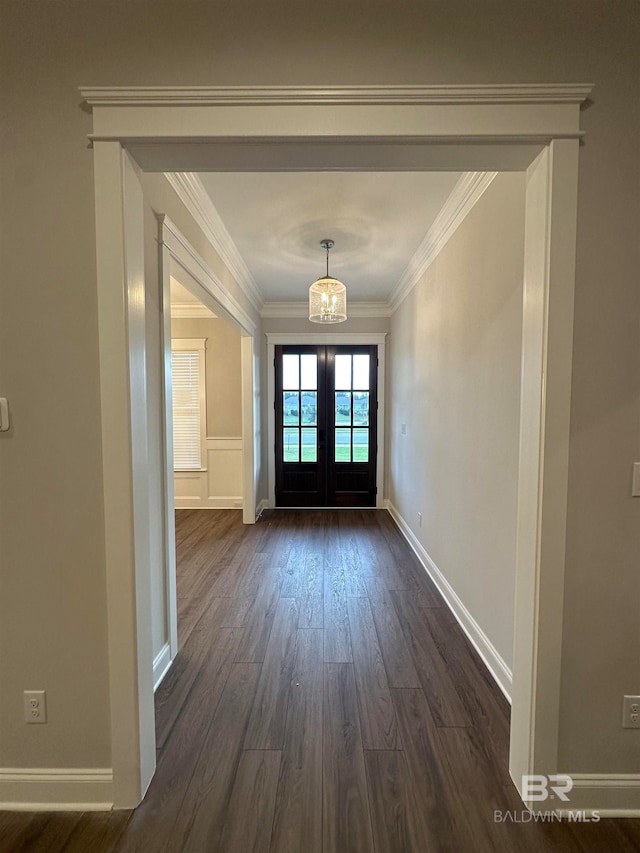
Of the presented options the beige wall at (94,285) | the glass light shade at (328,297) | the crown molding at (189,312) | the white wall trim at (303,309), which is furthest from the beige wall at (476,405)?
the crown molding at (189,312)

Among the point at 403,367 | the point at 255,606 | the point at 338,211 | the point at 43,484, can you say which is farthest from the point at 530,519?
the point at 403,367

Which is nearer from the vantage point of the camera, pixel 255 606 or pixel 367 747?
pixel 367 747

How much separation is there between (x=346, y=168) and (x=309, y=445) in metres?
4.00

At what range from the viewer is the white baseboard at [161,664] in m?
1.83

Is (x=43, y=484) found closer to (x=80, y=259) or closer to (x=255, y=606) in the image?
(x=80, y=259)

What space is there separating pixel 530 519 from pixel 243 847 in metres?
1.39

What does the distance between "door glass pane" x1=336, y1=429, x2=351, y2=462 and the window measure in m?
1.87

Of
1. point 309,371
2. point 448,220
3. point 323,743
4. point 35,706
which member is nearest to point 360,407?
point 309,371

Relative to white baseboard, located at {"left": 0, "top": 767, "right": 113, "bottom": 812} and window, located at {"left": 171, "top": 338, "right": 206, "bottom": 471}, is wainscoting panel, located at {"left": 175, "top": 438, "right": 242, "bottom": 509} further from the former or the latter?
white baseboard, located at {"left": 0, "top": 767, "right": 113, "bottom": 812}

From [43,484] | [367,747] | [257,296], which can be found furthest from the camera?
[257,296]

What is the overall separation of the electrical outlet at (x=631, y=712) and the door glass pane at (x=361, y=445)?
3.90 metres

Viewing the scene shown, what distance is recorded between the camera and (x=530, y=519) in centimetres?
128

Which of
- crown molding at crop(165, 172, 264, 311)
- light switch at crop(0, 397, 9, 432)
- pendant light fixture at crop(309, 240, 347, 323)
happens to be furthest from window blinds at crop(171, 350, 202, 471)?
light switch at crop(0, 397, 9, 432)

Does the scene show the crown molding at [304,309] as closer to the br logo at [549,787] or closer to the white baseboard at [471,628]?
the white baseboard at [471,628]
